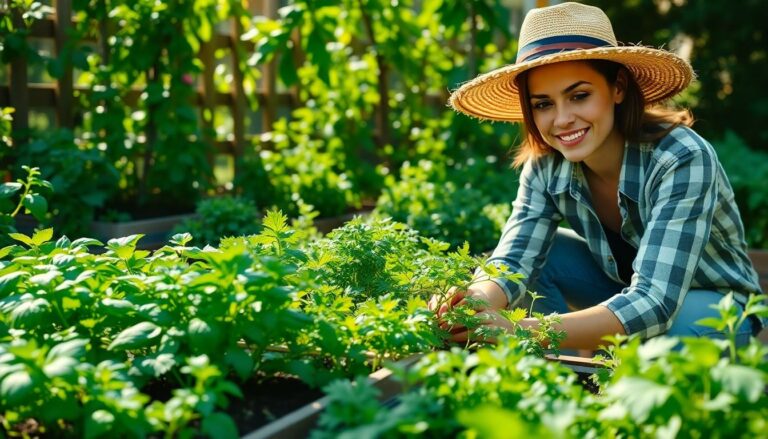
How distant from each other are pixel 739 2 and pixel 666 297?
5564mm

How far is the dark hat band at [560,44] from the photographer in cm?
246

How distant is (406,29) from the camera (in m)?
5.45

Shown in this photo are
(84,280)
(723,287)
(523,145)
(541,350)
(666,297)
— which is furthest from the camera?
(523,145)

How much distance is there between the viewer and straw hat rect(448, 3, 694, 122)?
242 cm

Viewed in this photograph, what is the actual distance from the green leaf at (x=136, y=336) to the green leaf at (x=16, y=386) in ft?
0.69

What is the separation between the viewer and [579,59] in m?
2.46

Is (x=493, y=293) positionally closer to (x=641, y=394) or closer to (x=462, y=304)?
(x=462, y=304)

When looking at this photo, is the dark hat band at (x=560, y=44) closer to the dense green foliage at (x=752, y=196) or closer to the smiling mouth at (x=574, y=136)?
the smiling mouth at (x=574, y=136)

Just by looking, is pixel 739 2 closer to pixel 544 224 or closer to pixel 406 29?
pixel 406 29

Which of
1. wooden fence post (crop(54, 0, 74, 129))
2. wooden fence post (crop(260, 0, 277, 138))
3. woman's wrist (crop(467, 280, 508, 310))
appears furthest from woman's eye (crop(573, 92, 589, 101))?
wooden fence post (crop(260, 0, 277, 138))

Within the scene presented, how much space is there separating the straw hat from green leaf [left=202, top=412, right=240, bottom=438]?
1.37 m

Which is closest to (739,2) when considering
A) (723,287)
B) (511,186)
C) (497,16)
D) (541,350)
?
(497,16)

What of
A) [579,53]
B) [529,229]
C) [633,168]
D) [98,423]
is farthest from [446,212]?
[98,423]

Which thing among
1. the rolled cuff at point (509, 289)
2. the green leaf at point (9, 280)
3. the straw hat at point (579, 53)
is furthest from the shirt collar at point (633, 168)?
the green leaf at point (9, 280)
